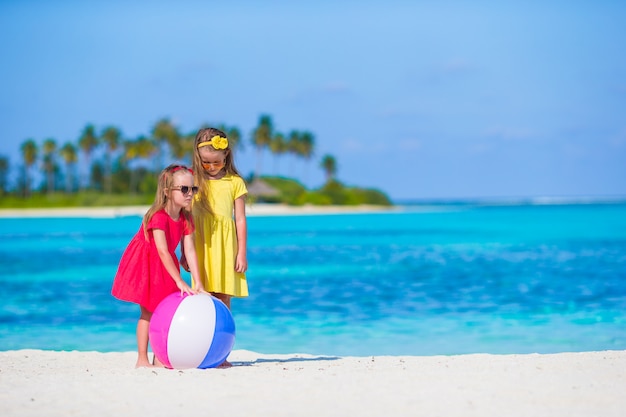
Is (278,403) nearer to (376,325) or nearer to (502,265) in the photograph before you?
(376,325)

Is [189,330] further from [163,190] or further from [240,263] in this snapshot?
[163,190]

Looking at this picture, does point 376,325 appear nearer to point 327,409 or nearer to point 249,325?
point 249,325

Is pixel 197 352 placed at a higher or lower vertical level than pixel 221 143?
lower

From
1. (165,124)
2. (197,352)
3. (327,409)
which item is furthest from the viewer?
(165,124)

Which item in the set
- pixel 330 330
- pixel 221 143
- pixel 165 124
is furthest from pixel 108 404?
pixel 165 124

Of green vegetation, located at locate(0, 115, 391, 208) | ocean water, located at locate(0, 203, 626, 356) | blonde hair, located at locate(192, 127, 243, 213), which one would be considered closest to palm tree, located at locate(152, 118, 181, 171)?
green vegetation, located at locate(0, 115, 391, 208)

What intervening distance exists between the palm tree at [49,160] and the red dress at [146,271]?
106 meters

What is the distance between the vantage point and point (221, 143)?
24.3ft

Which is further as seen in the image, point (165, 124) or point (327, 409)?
point (165, 124)

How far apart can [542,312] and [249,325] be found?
4766 millimetres

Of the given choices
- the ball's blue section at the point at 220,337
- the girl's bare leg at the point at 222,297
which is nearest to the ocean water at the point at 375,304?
the girl's bare leg at the point at 222,297

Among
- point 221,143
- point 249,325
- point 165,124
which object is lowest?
point 249,325

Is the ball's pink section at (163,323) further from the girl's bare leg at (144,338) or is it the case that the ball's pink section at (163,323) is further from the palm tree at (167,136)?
the palm tree at (167,136)

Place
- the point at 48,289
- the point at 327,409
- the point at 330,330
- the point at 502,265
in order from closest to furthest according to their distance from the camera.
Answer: the point at 327,409, the point at 330,330, the point at 48,289, the point at 502,265
